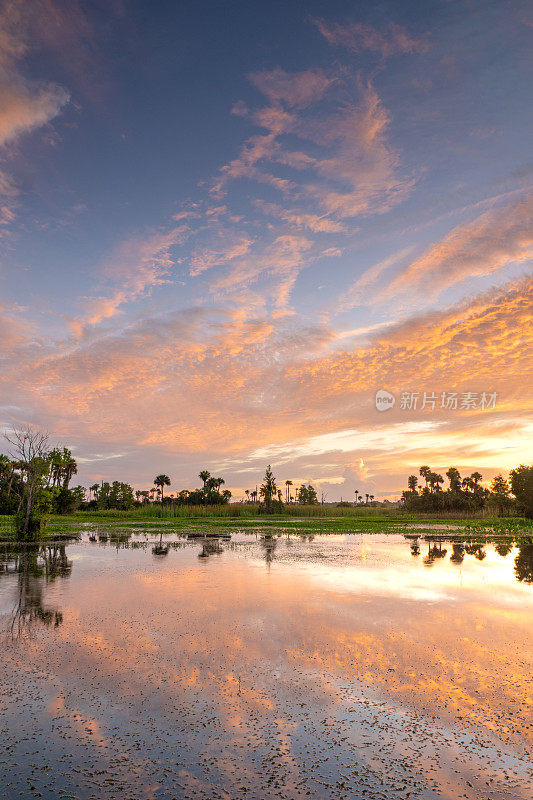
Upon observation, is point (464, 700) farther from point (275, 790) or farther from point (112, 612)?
point (112, 612)

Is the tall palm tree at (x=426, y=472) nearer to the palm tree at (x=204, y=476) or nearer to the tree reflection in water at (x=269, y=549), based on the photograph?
the palm tree at (x=204, y=476)

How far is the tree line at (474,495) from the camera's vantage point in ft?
247

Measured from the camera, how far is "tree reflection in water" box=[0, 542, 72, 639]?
1236 cm

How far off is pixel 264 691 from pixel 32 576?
49.9ft

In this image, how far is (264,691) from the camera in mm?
8000

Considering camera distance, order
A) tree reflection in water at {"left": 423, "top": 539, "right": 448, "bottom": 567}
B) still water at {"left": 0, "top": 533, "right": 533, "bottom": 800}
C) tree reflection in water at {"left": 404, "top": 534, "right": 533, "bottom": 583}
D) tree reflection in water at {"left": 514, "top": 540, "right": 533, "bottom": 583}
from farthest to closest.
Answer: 1. tree reflection in water at {"left": 423, "top": 539, "right": 448, "bottom": 567}
2. tree reflection in water at {"left": 404, "top": 534, "right": 533, "bottom": 583}
3. tree reflection in water at {"left": 514, "top": 540, "right": 533, "bottom": 583}
4. still water at {"left": 0, "top": 533, "right": 533, "bottom": 800}

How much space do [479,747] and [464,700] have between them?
1.62 meters

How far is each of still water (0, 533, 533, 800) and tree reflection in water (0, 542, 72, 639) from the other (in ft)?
0.42

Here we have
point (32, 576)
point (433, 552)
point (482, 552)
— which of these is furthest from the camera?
point (482, 552)

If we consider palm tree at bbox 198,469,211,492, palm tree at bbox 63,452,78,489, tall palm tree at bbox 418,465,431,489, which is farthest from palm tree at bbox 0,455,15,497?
tall palm tree at bbox 418,465,431,489

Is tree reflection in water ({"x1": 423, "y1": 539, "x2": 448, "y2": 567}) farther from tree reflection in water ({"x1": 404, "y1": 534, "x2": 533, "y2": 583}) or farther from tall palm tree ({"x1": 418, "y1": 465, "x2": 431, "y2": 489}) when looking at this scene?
tall palm tree ({"x1": 418, "y1": 465, "x2": 431, "y2": 489})

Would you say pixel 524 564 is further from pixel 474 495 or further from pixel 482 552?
pixel 474 495

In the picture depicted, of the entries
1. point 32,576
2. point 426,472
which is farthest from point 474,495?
point 32,576

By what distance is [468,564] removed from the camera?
2469 cm
